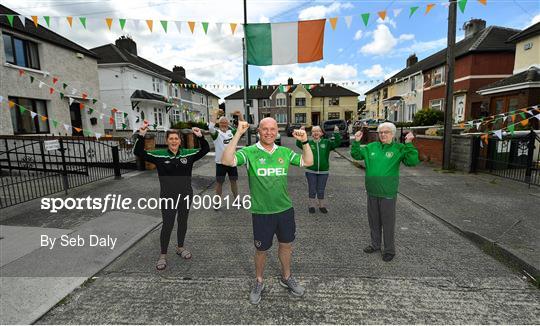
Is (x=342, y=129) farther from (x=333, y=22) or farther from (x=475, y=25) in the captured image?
(x=475, y=25)

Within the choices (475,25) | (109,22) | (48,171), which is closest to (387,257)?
(109,22)

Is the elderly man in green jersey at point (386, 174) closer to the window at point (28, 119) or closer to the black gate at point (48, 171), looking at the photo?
the black gate at point (48, 171)

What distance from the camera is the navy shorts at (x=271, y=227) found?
2.84 m

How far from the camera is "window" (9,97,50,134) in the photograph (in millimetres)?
12445

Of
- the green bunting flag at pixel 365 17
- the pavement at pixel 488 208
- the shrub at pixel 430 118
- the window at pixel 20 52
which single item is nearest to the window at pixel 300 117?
the shrub at pixel 430 118

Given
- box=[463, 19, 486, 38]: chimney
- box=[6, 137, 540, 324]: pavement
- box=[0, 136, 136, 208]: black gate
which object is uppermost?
box=[463, 19, 486, 38]: chimney

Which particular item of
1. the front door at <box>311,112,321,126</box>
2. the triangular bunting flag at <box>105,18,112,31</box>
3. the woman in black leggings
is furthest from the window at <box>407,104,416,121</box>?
the woman in black leggings

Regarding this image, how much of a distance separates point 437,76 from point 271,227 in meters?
27.6

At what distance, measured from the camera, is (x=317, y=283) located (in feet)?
10.7

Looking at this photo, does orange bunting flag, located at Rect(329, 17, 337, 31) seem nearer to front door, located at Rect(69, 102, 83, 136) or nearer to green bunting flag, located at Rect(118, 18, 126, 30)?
green bunting flag, located at Rect(118, 18, 126, 30)

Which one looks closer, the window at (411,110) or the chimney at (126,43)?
the chimney at (126,43)

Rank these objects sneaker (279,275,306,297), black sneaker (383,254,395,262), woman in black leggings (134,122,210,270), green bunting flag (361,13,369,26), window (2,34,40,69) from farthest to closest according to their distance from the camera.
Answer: window (2,34,40,69) → green bunting flag (361,13,369,26) → black sneaker (383,254,395,262) → woman in black leggings (134,122,210,270) → sneaker (279,275,306,297)

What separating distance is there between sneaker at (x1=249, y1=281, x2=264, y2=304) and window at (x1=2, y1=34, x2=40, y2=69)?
606 inches

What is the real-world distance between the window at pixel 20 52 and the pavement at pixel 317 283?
11.0 m
